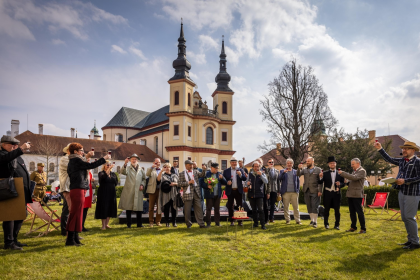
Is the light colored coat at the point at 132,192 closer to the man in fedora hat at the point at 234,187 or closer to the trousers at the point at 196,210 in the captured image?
the trousers at the point at 196,210

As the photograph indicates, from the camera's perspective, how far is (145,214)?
1077 centimetres

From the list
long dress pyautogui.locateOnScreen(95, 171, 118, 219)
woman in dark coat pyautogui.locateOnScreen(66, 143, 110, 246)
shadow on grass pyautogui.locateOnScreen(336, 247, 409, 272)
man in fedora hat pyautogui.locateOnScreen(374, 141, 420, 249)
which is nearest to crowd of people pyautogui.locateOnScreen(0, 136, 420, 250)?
long dress pyautogui.locateOnScreen(95, 171, 118, 219)

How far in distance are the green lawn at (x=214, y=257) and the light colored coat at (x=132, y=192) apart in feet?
3.32

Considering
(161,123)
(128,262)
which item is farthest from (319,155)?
(161,123)

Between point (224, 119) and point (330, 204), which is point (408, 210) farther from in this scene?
point (224, 119)

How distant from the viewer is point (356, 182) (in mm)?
8266

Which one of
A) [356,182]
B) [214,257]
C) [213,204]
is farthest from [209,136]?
[214,257]

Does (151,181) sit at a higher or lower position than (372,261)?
higher

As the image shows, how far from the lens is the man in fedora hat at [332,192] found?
8766 mm

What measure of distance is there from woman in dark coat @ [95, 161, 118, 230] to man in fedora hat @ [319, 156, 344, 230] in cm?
661

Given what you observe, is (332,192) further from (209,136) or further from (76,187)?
(209,136)

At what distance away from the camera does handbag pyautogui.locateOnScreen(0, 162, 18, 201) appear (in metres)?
5.53

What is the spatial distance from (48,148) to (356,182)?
4107 cm

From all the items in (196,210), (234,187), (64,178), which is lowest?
(196,210)
